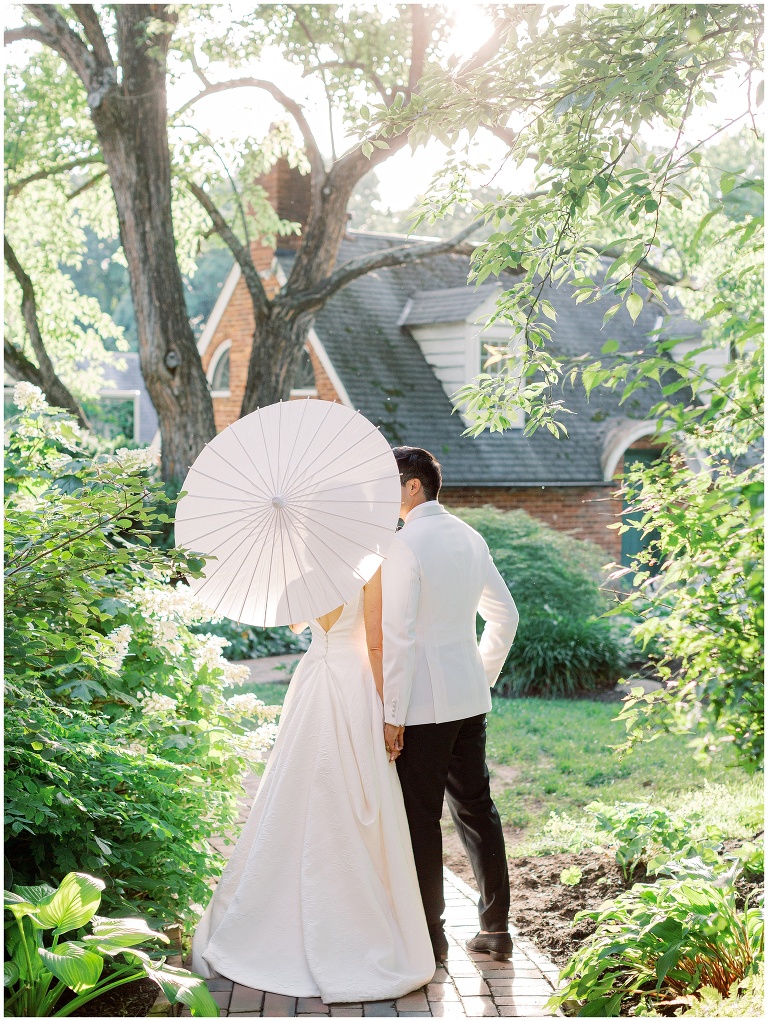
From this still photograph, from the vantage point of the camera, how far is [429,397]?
56.2ft

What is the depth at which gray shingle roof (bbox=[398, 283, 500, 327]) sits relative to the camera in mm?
17078

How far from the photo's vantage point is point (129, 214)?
12172mm

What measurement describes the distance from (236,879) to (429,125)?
311 cm

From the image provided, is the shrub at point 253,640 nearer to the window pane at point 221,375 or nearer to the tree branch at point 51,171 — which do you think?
the window pane at point 221,375

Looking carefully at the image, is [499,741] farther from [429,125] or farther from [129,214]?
[129,214]

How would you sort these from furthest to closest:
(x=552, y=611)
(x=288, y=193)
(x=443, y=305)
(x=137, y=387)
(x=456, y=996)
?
(x=137, y=387) → (x=443, y=305) → (x=288, y=193) → (x=552, y=611) → (x=456, y=996)

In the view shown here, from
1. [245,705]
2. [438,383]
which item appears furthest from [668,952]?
[438,383]

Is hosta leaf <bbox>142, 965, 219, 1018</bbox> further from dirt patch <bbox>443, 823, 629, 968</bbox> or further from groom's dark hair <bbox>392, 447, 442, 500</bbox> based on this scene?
groom's dark hair <bbox>392, 447, 442, 500</bbox>

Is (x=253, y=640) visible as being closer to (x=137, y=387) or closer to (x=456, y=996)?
(x=456, y=996)

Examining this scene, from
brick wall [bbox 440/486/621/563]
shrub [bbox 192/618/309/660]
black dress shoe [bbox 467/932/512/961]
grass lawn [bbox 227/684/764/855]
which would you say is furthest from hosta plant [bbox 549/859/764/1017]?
brick wall [bbox 440/486/621/563]

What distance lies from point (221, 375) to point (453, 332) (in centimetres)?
463

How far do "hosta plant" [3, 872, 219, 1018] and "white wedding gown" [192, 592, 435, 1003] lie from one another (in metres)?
0.56

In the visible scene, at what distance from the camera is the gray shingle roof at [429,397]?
16.2 metres

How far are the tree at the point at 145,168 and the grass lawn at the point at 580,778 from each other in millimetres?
4285
